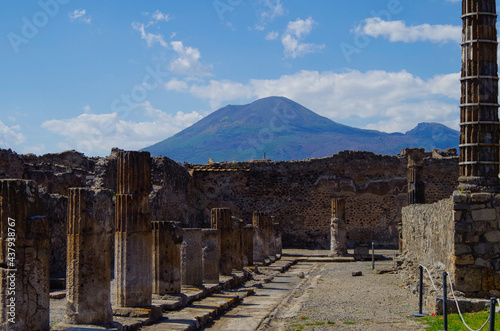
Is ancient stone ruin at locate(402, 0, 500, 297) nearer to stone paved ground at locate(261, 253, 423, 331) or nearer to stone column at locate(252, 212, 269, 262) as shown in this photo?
stone paved ground at locate(261, 253, 423, 331)

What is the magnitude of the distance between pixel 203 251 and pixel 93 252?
608cm

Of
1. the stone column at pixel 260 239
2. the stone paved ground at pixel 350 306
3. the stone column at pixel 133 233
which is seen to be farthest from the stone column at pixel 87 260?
the stone column at pixel 260 239

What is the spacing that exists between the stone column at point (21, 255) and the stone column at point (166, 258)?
450 centimetres

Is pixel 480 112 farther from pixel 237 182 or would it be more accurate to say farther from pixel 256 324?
pixel 237 182

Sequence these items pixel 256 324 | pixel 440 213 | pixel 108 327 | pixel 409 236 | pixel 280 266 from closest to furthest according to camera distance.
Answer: pixel 108 327 → pixel 256 324 → pixel 440 213 → pixel 409 236 → pixel 280 266

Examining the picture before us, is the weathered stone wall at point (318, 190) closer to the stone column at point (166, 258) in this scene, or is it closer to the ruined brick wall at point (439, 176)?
the ruined brick wall at point (439, 176)

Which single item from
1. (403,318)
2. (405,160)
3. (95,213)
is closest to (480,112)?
(403,318)

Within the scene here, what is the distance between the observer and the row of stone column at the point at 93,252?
626 centimetres

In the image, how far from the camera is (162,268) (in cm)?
1098

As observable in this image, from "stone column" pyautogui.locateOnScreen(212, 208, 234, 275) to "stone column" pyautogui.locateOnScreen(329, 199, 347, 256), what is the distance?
983 cm

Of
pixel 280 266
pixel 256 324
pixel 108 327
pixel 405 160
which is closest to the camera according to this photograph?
pixel 108 327

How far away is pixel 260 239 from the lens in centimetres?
2155

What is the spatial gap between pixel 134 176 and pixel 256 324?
2.98 metres

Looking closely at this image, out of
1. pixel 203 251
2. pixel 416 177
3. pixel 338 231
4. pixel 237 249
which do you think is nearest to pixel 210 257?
pixel 203 251
